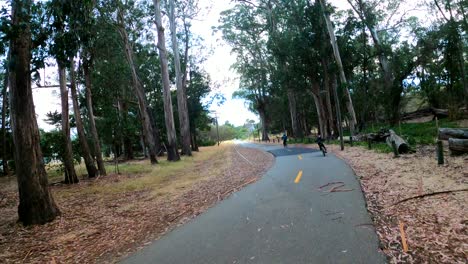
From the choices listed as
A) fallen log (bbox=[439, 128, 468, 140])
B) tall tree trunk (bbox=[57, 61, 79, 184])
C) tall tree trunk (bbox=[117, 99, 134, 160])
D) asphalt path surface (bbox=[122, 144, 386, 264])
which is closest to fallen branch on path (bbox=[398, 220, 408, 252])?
asphalt path surface (bbox=[122, 144, 386, 264])

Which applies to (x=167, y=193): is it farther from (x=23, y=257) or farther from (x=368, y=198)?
(x=368, y=198)

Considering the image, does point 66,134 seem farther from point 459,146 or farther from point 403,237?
point 459,146

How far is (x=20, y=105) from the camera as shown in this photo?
25.4 feet

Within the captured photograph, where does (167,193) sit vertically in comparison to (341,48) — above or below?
below

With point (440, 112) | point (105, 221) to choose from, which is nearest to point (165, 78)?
point (105, 221)

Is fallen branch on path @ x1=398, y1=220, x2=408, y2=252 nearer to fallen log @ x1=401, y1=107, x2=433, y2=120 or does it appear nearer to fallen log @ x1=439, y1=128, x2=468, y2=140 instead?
fallen log @ x1=439, y1=128, x2=468, y2=140

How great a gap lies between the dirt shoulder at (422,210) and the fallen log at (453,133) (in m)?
2.31

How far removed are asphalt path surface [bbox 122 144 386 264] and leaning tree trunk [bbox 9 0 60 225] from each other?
394cm

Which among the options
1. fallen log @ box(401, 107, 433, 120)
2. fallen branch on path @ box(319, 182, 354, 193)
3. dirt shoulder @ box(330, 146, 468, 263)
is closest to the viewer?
dirt shoulder @ box(330, 146, 468, 263)

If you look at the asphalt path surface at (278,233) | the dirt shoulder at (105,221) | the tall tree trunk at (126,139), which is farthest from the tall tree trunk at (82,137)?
the tall tree trunk at (126,139)

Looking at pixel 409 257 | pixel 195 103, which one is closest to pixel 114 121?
pixel 195 103

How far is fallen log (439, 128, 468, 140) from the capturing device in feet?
41.5

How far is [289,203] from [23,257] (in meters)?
5.52

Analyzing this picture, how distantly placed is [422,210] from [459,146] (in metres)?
7.13
